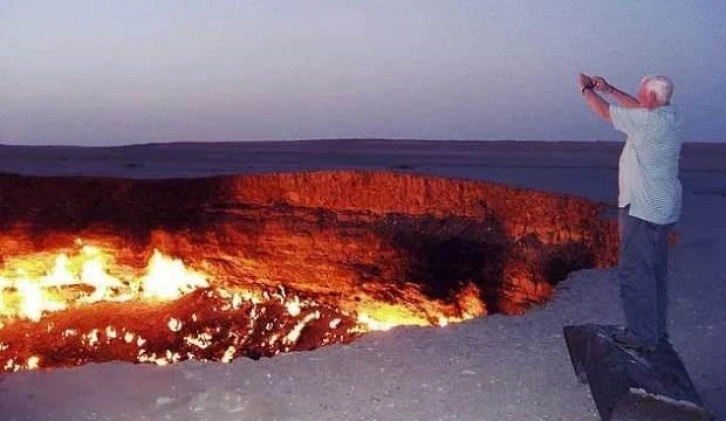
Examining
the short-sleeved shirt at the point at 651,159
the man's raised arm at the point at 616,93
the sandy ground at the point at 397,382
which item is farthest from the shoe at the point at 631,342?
the man's raised arm at the point at 616,93

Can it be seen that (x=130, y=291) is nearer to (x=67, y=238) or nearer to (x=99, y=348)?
(x=67, y=238)

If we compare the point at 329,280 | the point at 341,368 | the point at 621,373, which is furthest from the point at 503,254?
the point at 621,373

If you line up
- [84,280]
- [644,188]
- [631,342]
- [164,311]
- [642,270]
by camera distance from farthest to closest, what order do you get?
1. [84,280]
2. [164,311]
3. [631,342]
4. [642,270]
5. [644,188]

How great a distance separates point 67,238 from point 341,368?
1271 cm

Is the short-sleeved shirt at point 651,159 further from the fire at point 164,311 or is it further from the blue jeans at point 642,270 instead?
the fire at point 164,311

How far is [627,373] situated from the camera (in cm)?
549

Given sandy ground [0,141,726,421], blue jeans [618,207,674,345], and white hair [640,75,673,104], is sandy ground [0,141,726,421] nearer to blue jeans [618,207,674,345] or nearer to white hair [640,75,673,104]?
blue jeans [618,207,674,345]

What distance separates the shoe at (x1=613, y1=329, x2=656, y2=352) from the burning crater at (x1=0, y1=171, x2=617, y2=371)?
23.6ft

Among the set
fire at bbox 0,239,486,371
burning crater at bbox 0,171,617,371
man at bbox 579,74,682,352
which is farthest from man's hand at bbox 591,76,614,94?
burning crater at bbox 0,171,617,371

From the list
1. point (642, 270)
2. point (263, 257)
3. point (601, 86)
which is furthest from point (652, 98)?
point (263, 257)

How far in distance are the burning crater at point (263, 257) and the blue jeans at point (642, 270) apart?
724 centimetres

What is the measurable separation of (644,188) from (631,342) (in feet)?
3.33

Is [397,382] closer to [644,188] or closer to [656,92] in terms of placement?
[644,188]

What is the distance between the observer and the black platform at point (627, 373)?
5293mm
